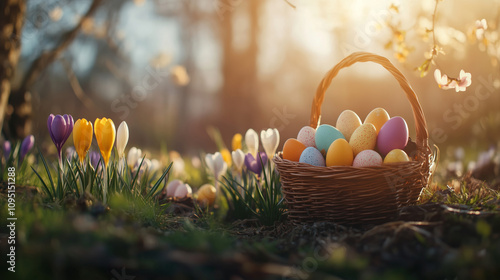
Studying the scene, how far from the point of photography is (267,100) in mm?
10109

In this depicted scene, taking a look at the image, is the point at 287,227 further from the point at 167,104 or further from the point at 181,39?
the point at 167,104

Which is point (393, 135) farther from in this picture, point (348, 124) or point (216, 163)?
point (216, 163)

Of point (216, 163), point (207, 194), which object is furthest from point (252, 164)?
point (207, 194)

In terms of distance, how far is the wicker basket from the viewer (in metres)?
1.71

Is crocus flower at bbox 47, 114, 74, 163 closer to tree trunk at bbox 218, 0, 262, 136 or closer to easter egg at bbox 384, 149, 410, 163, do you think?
easter egg at bbox 384, 149, 410, 163

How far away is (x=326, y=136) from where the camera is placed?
6.59 ft

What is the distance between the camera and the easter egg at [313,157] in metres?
1.90

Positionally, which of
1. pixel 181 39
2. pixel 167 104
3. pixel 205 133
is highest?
pixel 181 39

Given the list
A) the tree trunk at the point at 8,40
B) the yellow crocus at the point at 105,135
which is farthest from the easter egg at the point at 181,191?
the tree trunk at the point at 8,40

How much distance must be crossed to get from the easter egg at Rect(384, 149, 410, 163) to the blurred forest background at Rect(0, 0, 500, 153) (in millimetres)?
932

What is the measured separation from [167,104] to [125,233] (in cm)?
1027

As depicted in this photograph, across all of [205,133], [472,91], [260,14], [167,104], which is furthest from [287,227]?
[167,104]

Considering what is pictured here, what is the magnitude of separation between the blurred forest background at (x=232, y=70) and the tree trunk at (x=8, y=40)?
11 mm

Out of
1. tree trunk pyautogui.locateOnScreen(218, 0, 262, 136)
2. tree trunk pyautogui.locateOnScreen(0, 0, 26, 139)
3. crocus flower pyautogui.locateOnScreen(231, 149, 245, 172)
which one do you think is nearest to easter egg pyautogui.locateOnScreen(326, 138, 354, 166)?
crocus flower pyautogui.locateOnScreen(231, 149, 245, 172)
